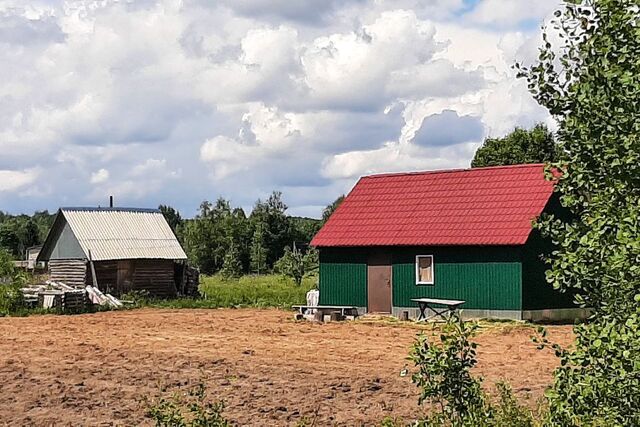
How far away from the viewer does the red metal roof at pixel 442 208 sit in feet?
92.9

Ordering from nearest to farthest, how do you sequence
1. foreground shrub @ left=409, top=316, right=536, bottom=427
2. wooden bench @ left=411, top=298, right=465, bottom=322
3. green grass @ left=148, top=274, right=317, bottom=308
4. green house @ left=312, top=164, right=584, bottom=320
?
foreground shrub @ left=409, top=316, right=536, bottom=427, wooden bench @ left=411, top=298, right=465, bottom=322, green house @ left=312, top=164, right=584, bottom=320, green grass @ left=148, top=274, right=317, bottom=308

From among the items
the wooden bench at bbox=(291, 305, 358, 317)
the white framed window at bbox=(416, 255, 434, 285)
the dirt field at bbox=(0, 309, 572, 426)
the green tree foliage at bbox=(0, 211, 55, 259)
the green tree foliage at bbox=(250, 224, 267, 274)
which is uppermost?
the green tree foliage at bbox=(0, 211, 55, 259)

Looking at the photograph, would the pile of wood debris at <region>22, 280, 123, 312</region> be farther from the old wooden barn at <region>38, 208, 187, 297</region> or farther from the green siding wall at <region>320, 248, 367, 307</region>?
the green siding wall at <region>320, 248, 367, 307</region>

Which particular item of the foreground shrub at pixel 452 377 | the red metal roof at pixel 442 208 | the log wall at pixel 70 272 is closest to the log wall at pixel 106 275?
the log wall at pixel 70 272

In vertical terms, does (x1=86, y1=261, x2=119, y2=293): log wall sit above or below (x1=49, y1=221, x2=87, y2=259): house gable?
below

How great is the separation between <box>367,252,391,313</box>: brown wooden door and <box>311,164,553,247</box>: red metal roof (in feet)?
1.95

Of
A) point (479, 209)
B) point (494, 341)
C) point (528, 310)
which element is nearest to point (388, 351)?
point (494, 341)

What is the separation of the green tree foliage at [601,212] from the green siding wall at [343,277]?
980 inches

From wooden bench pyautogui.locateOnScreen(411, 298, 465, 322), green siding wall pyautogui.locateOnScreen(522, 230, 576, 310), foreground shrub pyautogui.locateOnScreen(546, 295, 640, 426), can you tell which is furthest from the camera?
green siding wall pyautogui.locateOnScreen(522, 230, 576, 310)

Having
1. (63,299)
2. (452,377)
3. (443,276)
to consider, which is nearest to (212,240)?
(63,299)

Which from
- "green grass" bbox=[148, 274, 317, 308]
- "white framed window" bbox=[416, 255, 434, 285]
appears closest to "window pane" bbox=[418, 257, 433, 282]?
"white framed window" bbox=[416, 255, 434, 285]

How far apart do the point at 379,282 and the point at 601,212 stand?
82.3ft

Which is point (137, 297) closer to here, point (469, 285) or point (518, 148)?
point (469, 285)

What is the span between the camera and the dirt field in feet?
42.7
